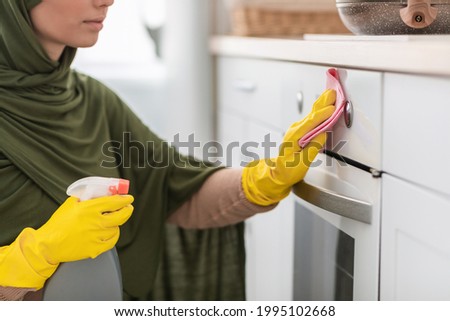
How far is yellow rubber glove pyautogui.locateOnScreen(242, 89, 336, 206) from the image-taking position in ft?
3.72

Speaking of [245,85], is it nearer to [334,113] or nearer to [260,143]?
[260,143]

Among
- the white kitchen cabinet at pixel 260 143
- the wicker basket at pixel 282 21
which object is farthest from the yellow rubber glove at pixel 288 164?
the wicker basket at pixel 282 21

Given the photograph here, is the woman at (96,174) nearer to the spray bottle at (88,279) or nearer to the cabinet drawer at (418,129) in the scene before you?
the spray bottle at (88,279)

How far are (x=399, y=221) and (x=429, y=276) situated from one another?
0.09 m

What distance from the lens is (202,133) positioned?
2.19 m

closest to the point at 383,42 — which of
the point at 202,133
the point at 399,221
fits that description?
the point at 399,221

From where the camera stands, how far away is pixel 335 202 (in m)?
1.16

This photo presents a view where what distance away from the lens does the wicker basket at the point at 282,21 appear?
6.18 feet

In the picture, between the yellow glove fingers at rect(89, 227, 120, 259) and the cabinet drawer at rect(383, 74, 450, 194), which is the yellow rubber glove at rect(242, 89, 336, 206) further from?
the yellow glove fingers at rect(89, 227, 120, 259)

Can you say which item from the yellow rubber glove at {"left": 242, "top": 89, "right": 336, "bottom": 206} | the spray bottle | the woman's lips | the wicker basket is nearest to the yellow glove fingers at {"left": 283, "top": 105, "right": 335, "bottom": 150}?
the yellow rubber glove at {"left": 242, "top": 89, "right": 336, "bottom": 206}

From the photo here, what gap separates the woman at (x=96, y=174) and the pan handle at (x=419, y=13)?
17 cm

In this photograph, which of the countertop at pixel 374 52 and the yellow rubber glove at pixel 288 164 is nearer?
the countertop at pixel 374 52

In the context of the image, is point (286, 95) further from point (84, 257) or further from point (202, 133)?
point (202, 133)

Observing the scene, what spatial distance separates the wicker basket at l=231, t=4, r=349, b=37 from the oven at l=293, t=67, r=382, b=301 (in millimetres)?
651
